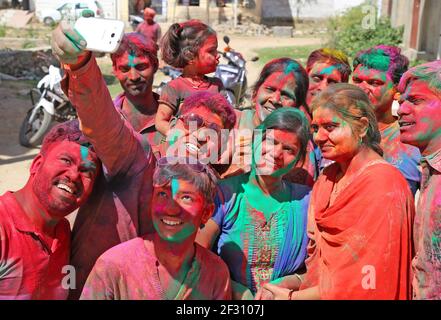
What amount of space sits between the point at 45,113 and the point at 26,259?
6.40m

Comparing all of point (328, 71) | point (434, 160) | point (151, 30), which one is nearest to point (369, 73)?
point (328, 71)

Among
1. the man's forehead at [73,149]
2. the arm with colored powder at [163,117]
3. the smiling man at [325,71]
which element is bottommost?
the arm with colored powder at [163,117]

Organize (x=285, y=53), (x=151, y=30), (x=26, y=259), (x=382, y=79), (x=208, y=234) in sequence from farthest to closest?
(x=285, y=53), (x=151, y=30), (x=382, y=79), (x=208, y=234), (x=26, y=259)

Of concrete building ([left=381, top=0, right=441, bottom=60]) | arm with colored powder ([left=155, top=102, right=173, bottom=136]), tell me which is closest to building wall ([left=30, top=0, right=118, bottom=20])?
concrete building ([left=381, top=0, right=441, bottom=60])

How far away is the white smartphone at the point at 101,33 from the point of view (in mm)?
1817

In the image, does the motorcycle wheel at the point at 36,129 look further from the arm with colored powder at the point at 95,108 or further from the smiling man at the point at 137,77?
the arm with colored powder at the point at 95,108

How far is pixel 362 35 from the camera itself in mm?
16891

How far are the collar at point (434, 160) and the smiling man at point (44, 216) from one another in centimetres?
135

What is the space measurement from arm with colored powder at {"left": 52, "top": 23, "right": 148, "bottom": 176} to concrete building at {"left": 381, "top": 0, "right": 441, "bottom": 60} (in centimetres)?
1244

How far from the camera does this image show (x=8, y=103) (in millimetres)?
10578

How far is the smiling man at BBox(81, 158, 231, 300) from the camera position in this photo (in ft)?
7.20

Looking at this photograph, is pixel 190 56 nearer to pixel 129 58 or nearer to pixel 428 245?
pixel 129 58

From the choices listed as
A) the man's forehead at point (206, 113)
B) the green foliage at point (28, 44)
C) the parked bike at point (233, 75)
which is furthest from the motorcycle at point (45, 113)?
the green foliage at point (28, 44)

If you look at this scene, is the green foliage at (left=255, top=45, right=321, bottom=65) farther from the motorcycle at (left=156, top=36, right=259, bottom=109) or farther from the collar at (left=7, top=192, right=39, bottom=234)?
the collar at (left=7, top=192, right=39, bottom=234)
